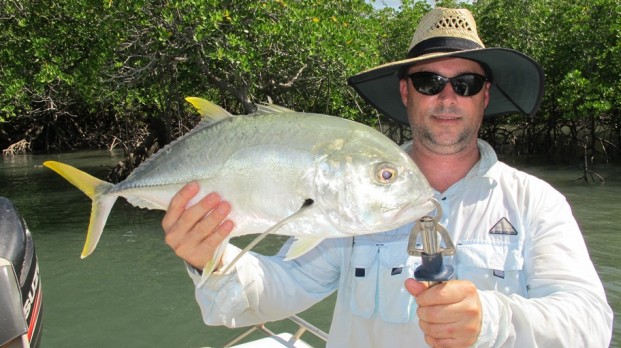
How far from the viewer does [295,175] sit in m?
1.86

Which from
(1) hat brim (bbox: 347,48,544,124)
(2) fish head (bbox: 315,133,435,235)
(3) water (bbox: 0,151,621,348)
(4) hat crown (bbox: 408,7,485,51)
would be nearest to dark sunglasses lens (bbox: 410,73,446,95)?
(1) hat brim (bbox: 347,48,544,124)

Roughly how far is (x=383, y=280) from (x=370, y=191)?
725 mm

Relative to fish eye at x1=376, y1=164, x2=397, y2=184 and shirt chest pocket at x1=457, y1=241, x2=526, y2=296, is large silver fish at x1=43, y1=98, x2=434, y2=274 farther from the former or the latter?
shirt chest pocket at x1=457, y1=241, x2=526, y2=296

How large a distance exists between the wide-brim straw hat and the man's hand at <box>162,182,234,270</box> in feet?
3.72

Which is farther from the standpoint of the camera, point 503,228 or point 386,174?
point 503,228

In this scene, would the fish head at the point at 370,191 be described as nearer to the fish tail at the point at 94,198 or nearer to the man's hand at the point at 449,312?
the man's hand at the point at 449,312

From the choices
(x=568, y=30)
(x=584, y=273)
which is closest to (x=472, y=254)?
(x=584, y=273)

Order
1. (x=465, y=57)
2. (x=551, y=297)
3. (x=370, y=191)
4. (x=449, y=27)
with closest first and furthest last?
(x=370, y=191), (x=551, y=297), (x=465, y=57), (x=449, y=27)

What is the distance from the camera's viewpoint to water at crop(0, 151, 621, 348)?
6172 mm

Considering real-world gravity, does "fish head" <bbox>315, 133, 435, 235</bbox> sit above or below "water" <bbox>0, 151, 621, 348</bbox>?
above

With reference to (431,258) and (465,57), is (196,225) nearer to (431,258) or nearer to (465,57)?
(431,258)

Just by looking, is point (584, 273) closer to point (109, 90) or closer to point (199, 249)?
point (199, 249)

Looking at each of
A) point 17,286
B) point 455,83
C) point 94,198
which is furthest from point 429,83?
point 17,286

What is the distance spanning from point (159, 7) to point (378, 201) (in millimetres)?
9069
